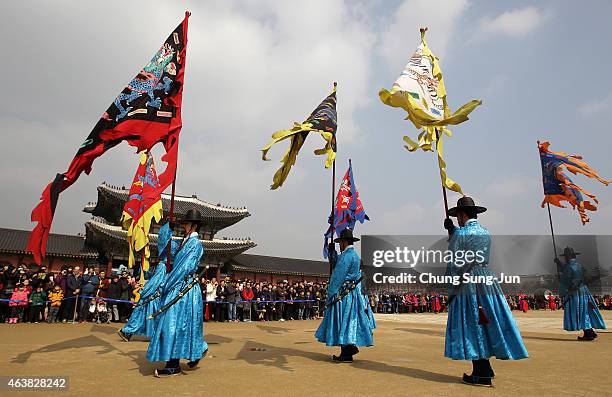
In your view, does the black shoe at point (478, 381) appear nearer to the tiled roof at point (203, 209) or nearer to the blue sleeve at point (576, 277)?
the blue sleeve at point (576, 277)

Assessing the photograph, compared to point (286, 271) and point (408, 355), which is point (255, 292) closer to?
point (408, 355)

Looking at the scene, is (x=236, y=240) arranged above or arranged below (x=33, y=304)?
above

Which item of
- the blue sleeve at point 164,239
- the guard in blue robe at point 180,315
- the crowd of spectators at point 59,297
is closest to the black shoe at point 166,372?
the guard in blue robe at point 180,315

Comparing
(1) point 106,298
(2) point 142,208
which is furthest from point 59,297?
(2) point 142,208

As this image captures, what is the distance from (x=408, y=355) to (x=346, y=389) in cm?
327

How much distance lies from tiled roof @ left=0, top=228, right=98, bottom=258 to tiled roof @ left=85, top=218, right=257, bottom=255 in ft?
8.06

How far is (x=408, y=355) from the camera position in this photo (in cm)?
700

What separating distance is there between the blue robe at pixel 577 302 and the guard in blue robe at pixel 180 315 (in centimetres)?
887

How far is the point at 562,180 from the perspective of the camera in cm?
1162

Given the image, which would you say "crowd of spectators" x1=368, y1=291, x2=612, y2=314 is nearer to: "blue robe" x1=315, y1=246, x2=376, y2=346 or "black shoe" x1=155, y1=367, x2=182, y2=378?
"blue robe" x1=315, y1=246, x2=376, y2=346

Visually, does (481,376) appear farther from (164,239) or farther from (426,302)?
(426,302)

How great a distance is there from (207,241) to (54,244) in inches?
428

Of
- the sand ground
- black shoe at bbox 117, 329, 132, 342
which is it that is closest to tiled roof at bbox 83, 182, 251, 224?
black shoe at bbox 117, 329, 132, 342

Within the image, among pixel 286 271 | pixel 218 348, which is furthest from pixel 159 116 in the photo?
pixel 286 271
